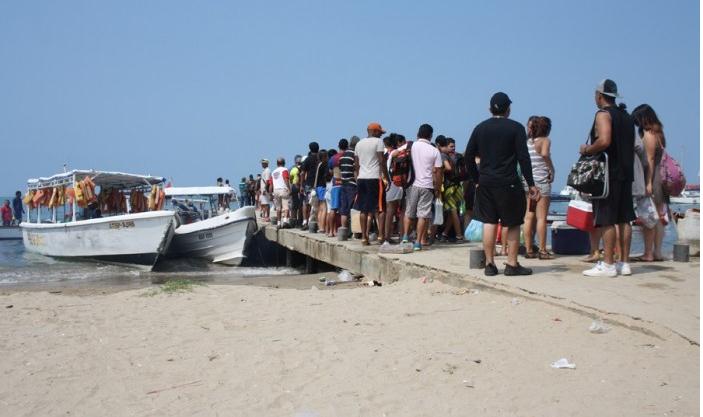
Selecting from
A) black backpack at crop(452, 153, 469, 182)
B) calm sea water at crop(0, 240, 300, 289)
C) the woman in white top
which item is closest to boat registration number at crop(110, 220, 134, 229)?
calm sea water at crop(0, 240, 300, 289)

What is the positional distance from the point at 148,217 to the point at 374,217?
20.0 ft

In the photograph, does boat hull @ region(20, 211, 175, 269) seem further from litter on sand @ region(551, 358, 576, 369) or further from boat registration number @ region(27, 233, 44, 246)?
litter on sand @ region(551, 358, 576, 369)

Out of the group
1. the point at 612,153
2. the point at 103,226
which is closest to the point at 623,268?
the point at 612,153

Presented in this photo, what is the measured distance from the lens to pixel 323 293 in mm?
6875

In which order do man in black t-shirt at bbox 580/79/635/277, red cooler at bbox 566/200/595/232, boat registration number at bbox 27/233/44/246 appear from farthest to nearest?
1. boat registration number at bbox 27/233/44/246
2. red cooler at bbox 566/200/595/232
3. man in black t-shirt at bbox 580/79/635/277

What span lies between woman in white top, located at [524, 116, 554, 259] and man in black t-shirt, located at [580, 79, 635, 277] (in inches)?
56.2

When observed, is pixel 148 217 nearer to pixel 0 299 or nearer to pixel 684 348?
pixel 0 299

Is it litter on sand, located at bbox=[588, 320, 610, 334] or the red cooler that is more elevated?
the red cooler

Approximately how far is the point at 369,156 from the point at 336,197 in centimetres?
240

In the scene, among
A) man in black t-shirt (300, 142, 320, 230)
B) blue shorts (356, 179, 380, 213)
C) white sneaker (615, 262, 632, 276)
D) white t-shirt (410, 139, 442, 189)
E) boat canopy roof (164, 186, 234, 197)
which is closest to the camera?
white sneaker (615, 262, 632, 276)

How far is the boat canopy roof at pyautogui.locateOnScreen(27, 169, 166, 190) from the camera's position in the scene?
1644cm

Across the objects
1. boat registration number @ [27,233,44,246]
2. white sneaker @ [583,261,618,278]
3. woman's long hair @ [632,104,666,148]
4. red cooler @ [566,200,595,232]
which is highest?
woman's long hair @ [632,104,666,148]

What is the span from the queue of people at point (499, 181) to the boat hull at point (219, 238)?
4.31m

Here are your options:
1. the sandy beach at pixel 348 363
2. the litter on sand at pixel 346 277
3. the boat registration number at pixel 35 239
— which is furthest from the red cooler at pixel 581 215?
the boat registration number at pixel 35 239
